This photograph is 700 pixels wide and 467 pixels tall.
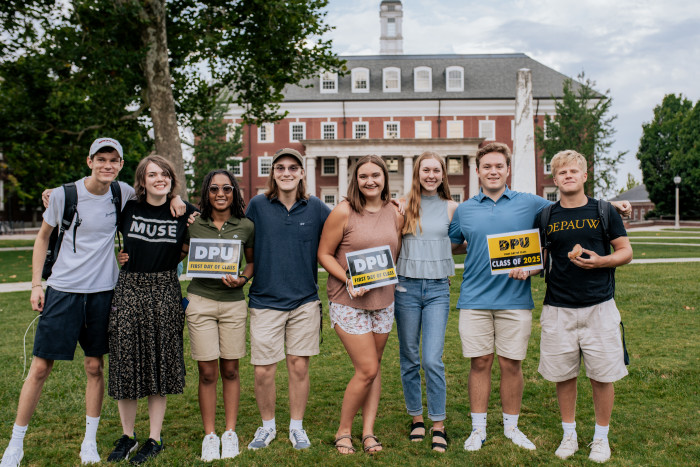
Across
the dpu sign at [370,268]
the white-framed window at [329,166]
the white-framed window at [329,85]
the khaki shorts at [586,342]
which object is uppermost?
the white-framed window at [329,85]

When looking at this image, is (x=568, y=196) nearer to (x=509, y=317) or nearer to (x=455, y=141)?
(x=509, y=317)

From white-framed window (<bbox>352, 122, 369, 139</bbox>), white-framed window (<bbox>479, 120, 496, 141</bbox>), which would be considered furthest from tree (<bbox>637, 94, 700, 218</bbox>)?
white-framed window (<bbox>352, 122, 369, 139</bbox>)

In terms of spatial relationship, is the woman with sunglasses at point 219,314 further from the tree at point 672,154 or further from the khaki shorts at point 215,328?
the tree at point 672,154

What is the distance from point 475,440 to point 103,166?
3558mm

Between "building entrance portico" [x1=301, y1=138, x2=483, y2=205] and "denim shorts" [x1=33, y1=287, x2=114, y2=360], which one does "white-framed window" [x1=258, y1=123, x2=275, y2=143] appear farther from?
"denim shorts" [x1=33, y1=287, x2=114, y2=360]

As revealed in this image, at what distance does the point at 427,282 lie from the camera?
13.8 feet

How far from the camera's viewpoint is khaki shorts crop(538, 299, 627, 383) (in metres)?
3.89

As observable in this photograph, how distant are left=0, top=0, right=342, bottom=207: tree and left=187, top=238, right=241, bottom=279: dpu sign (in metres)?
14.4

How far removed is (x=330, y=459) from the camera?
3998 millimetres

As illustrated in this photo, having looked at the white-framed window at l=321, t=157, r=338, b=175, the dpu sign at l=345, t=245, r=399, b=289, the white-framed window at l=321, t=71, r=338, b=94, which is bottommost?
the dpu sign at l=345, t=245, r=399, b=289

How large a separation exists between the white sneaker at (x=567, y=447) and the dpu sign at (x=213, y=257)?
2.79 metres

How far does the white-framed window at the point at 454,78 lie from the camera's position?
4659cm

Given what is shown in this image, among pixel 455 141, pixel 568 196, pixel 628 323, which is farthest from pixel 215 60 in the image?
pixel 455 141

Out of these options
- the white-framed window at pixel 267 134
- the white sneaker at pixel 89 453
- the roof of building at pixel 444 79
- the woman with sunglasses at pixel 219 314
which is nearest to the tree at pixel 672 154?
the roof of building at pixel 444 79
